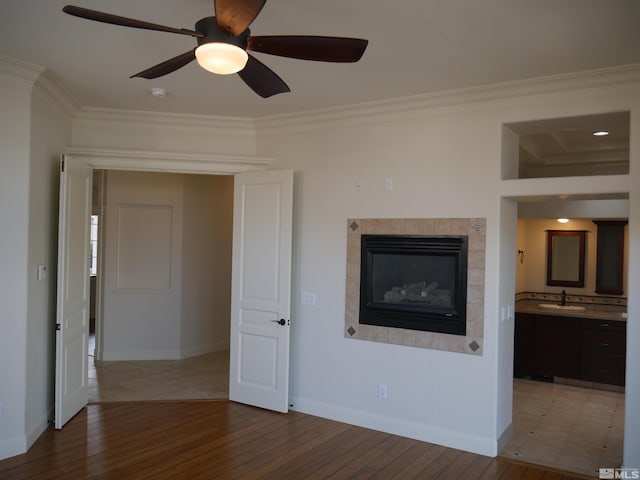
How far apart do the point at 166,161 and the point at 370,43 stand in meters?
2.52

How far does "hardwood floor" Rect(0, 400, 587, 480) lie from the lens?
3.64 metres

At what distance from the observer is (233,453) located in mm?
3979

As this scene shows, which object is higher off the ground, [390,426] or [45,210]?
[45,210]

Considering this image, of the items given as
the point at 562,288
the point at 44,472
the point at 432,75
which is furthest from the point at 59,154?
the point at 562,288

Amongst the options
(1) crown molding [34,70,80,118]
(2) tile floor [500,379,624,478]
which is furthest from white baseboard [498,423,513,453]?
(1) crown molding [34,70,80,118]

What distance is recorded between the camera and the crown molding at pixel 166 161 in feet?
15.9

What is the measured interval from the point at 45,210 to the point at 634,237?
437 centimetres

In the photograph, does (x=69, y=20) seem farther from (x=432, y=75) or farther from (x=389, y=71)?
(x=432, y=75)

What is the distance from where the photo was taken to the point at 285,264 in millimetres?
4918

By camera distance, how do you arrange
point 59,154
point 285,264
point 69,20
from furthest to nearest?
point 285,264 < point 59,154 < point 69,20

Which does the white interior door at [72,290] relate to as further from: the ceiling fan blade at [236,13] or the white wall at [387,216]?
the ceiling fan blade at [236,13]

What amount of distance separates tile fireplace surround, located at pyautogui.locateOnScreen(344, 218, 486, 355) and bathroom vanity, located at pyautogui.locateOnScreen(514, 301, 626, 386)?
2530 mm

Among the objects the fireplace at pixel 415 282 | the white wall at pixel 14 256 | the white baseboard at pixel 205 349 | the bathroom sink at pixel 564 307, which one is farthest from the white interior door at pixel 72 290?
the bathroom sink at pixel 564 307

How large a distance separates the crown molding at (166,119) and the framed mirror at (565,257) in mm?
4221
